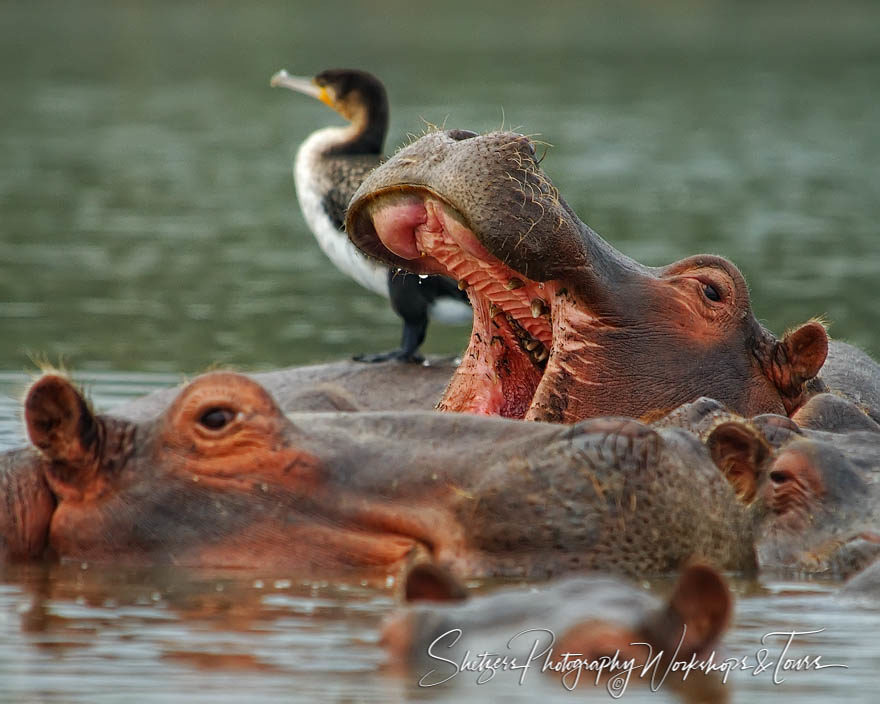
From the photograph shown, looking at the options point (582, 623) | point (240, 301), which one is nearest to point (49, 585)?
point (582, 623)

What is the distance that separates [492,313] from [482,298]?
0.08 metres

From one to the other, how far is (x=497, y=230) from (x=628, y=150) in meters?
23.5

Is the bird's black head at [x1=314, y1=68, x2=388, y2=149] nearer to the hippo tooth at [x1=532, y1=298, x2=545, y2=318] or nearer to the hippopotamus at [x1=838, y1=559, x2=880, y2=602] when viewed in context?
the hippo tooth at [x1=532, y1=298, x2=545, y2=318]

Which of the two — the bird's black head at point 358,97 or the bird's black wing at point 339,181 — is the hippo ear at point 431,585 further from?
the bird's black head at point 358,97

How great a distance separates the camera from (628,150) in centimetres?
2939

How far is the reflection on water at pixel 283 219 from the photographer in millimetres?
4609

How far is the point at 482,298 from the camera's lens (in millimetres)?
6691

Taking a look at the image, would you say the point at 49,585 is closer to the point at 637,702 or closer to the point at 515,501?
the point at 515,501

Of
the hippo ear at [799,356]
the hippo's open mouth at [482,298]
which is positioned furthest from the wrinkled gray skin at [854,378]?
the hippo's open mouth at [482,298]

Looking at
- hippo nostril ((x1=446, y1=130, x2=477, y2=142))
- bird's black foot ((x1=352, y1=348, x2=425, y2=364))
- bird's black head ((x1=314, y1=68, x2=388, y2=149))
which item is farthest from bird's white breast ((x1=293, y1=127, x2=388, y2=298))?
hippo nostril ((x1=446, y1=130, x2=477, y2=142))

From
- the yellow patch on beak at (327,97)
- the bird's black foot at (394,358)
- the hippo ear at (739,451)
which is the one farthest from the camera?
the yellow patch on beak at (327,97)

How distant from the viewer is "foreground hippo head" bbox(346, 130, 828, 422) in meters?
6.26

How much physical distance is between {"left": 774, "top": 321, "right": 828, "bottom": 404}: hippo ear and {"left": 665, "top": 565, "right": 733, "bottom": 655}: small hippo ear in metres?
2.80

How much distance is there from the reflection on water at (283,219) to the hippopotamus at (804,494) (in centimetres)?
41
